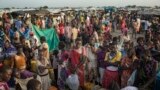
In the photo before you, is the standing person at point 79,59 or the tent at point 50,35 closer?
the standing person at point 79,59

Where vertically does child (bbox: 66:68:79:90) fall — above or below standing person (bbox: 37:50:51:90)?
below

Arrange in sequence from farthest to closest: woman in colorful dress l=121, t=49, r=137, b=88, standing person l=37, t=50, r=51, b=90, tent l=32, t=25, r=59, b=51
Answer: tent l=32, t=25, r=59, b=51
standing person l=37, t=50, r=51, b=90
woman in colorful dress l=121, t=49, r=137, b=88

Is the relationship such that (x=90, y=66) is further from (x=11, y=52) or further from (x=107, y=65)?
(x=11, y=52)

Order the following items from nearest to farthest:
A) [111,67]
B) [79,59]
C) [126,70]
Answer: [126,70]
[111,67]
[79,59]

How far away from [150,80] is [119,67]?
3.02 ft

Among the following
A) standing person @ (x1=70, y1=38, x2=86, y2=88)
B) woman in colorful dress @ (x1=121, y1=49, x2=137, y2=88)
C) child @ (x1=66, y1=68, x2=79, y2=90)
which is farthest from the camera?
standing person @ (x1=70, y1=38, x2=86, y2=88)

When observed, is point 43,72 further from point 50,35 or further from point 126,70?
point 50,35

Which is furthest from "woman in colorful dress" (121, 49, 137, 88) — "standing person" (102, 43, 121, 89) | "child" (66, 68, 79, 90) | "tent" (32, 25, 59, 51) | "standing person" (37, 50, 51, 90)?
"tent" (32, 25, 59, 51)

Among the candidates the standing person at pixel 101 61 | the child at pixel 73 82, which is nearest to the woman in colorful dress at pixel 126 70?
the standing person at pixel 101 61

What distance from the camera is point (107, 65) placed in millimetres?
8711

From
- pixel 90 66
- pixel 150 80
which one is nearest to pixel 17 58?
pixel 90 66

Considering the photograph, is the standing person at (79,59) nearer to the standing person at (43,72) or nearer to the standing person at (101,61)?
the standing person at (101,61)

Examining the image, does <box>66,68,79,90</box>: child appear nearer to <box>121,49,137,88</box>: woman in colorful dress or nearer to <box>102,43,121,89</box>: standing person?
<box>102,43,121,89</box>: standing person

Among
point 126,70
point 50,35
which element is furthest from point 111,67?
point 50,35
